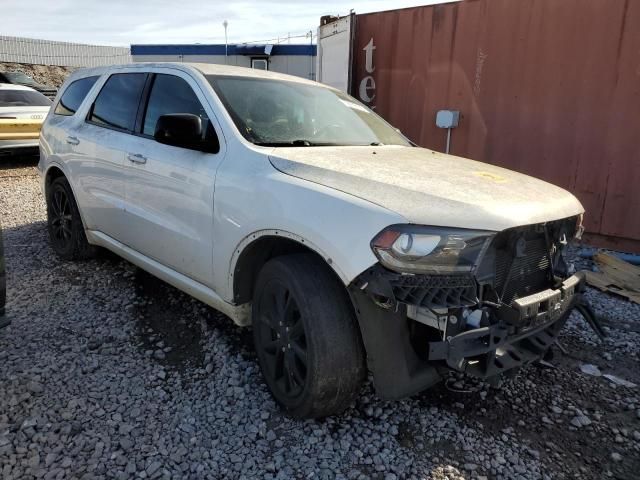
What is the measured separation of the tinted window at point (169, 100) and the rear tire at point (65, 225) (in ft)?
4.86

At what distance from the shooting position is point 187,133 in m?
2.88

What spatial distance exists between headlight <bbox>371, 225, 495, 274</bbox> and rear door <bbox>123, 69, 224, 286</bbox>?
123 centimetres

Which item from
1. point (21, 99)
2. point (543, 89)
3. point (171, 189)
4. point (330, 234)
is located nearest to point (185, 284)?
point (171, 189)

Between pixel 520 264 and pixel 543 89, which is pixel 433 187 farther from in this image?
pixel 543 89

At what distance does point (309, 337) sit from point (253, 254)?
65 cm

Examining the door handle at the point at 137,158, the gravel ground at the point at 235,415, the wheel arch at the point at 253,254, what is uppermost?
the door handle at the point at 137,158

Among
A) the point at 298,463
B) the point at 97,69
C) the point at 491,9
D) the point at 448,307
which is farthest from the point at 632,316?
the point at 97,69

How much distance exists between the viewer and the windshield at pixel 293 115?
3047 mm

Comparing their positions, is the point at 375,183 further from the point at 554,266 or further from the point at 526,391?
the point at 526,391

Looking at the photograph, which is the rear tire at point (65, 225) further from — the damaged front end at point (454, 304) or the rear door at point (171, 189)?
the damaged front end at point (454, 304)

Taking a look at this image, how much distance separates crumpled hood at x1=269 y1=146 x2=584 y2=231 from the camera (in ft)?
7.02

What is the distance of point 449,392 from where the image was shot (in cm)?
A: 296

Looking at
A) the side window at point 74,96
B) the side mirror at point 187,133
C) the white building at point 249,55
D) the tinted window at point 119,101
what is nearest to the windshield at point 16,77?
the white building at point 249,55

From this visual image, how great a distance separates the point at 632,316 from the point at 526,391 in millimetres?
1796
